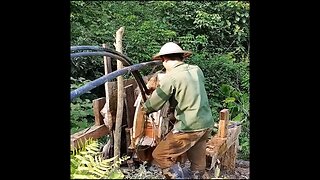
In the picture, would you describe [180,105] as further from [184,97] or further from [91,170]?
[91,170]

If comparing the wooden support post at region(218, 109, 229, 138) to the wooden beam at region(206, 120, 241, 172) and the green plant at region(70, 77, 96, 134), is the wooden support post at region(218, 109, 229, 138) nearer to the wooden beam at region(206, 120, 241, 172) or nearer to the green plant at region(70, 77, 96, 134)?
the wooden beam at region(206, 120, 241, 172)

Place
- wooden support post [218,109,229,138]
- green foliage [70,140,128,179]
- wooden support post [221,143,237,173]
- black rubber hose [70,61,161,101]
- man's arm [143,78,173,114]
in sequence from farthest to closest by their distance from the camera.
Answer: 1. wooden support post [221,143,237,173]
2. wooden support post [218,109,229,138]
3. man's arm [143,78,173,114]
4. black rubber hose [70,61,161,101]
5. green foliage [70,140,128,179]

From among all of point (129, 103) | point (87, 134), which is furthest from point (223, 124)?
point (87, 134)

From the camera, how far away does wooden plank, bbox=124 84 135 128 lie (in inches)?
112

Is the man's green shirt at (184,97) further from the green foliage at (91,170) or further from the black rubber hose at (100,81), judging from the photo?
the green foliage at (91,170)

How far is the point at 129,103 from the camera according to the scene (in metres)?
2.88

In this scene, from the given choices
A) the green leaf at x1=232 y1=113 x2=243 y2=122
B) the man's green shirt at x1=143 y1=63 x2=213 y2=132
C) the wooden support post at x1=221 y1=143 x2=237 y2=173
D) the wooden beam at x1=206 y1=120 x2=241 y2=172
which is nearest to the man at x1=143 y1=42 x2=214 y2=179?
the man's green shirt at x1=143 y1=63 x2=213 y2=132

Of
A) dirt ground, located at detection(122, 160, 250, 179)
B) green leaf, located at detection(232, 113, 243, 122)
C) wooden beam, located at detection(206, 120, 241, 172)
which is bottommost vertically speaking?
dirt ground, located at detection(122, 160, 250, 179)

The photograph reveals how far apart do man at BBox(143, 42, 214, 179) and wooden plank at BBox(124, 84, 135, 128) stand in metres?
0.51

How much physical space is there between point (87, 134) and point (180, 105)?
0.61 m

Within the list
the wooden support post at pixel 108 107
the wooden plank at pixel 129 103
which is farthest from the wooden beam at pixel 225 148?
the wooden support post at pixel 108 107

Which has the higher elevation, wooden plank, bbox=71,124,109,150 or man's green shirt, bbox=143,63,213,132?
man's green shirt, bbox=143,63,213,132

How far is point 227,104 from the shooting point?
16.7 feet

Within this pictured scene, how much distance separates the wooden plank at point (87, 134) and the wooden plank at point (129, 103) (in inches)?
6.2
